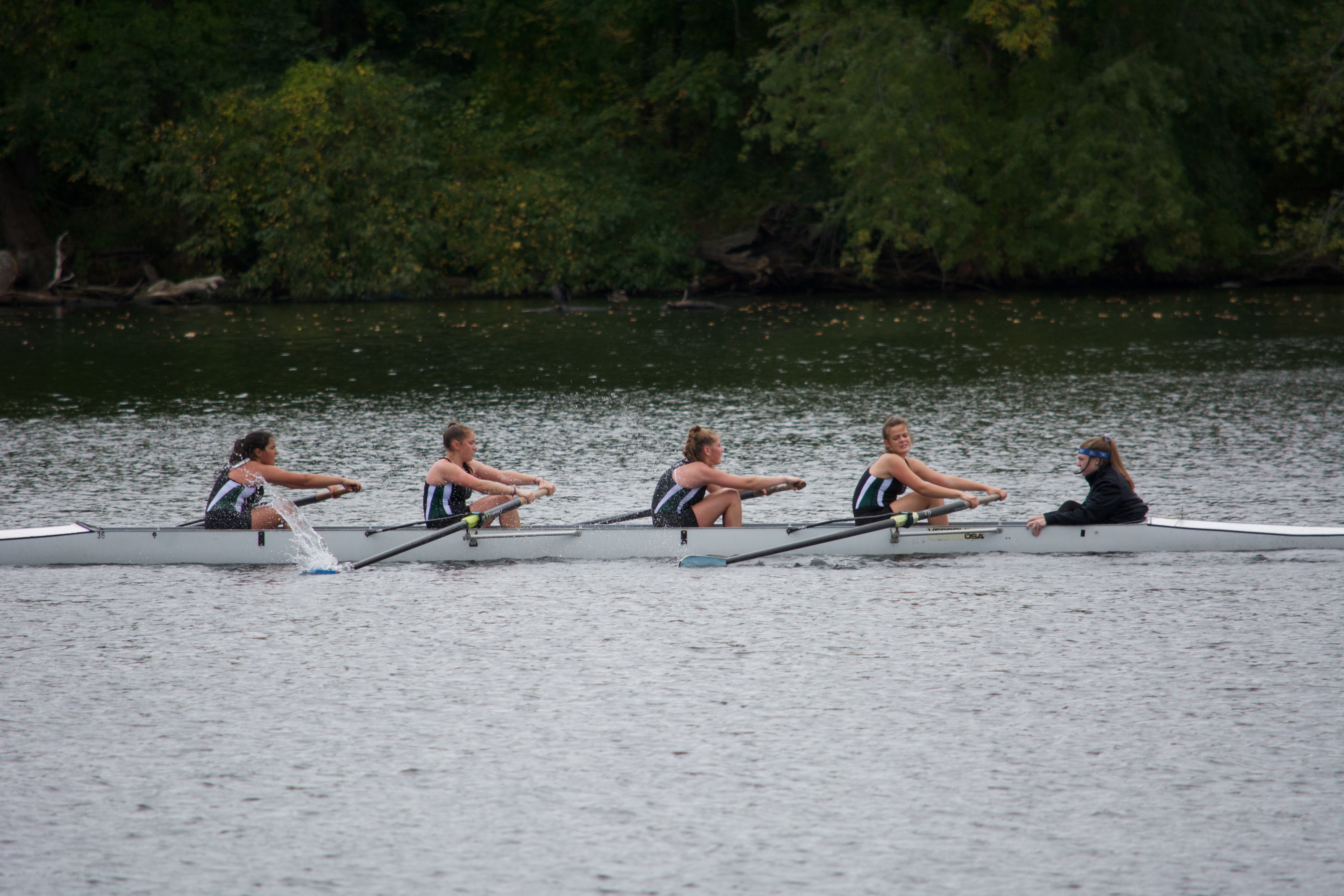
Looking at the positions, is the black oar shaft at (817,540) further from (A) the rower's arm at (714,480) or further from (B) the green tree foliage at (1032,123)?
(B) the green tree foliage at (1032,123)

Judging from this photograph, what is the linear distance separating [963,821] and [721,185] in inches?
1755

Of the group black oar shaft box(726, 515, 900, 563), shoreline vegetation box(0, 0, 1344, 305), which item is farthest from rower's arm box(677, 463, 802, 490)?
shoreline vegetation box(0, 0, 1344, 305)

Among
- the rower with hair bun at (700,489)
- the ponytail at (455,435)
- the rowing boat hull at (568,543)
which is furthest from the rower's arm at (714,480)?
the ponytail at (455,435)

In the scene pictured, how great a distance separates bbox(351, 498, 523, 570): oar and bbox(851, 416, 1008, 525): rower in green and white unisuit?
2899 mm

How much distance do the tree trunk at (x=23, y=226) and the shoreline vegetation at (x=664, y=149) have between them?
0.11 metres

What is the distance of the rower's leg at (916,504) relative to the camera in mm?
11922

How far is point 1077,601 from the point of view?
9977 millimetres

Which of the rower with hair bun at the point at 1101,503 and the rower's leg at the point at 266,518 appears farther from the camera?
the rower's leg at the point at 266,518

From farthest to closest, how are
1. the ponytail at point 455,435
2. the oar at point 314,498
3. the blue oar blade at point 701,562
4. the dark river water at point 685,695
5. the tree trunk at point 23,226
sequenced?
1. the tree trunk at point 23,226
2. the oar at point 314,498
3. the ponytail at point 455,435
4. the blue oar blade at point 701,562
5. the dark river water at point 685,695

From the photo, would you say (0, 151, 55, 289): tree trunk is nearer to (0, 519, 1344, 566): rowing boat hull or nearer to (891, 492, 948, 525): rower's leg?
(0, 519, 1344, 566): rowing boat hull

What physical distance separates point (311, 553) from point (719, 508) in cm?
339

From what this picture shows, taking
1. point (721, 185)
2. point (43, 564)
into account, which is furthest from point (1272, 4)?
point (43, 564)

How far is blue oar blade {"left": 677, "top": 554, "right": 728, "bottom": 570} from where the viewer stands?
445 inches

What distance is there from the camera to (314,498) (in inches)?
480
